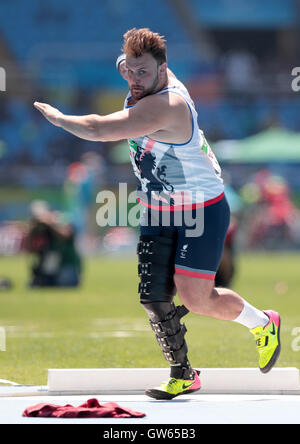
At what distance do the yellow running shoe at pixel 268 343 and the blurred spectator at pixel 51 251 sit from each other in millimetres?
9707

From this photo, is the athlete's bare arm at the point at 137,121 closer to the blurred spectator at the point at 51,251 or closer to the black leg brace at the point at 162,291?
the black leg brace at the point at 162,291

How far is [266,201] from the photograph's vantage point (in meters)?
26.6

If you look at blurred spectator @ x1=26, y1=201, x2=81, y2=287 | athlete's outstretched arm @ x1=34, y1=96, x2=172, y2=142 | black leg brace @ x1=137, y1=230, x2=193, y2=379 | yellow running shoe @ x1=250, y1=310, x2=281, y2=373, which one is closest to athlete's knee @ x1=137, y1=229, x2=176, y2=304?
black leg brace @ x1=137, y1=230, x2=193, y2=379

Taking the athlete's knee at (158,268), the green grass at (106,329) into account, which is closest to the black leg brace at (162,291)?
the athlete's knee at (158,268)

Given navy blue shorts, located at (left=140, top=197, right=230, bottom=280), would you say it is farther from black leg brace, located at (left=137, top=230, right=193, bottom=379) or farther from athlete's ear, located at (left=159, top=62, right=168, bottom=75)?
athlete's ear, located at (left=159, top=62, right=168, bottom=75)

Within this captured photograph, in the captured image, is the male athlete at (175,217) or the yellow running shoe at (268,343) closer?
the male athlete at (175,217)

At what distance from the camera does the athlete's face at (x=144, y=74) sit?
566 cm

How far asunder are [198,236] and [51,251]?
1004 centimetres

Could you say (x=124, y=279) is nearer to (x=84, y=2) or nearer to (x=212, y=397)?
(x=212, y=397)

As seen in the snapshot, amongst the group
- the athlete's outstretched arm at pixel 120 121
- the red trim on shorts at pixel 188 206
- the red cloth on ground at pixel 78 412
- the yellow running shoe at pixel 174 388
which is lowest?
the red cloth on ground at pixel 78 412

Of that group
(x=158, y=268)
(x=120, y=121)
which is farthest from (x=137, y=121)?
(x=158, y=268)

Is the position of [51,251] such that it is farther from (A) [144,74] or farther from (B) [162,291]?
(A) [144,74]

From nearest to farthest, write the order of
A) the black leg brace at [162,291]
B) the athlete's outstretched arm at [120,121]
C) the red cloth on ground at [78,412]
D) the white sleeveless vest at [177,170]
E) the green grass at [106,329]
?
the red cloth on ground at [78,412] < the athlete's outstretched arm at [120,121] < the white sleeveless vest at [177,170] < the black leg brace at [162,291] < the green grass at [106,329]
